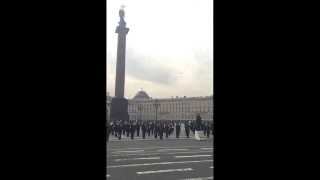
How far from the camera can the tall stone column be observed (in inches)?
1668

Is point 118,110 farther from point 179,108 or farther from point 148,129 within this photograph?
point 179,108

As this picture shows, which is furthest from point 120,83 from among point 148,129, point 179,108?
point 179,108

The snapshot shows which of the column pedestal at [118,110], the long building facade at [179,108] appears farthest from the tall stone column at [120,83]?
the long building facade at [179,108]

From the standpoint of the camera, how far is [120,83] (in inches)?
1729

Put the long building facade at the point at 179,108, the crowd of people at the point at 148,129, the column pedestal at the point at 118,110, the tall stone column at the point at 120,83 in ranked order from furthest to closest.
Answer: the long building facade at the point at 179,108, the tall stone column at the point at 120,83, the column pedestal at the point at 118,110, the crowd of people at the point at 148,129

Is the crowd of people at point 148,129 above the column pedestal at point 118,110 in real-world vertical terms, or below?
below

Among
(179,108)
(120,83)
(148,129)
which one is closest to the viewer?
(148,129)

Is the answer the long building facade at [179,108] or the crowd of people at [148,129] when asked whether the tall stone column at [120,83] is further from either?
the long building facade at [179,108]

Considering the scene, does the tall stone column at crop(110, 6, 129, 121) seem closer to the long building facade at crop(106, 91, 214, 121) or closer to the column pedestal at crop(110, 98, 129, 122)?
the column pedestal at crop(110, 98, 129, 122)

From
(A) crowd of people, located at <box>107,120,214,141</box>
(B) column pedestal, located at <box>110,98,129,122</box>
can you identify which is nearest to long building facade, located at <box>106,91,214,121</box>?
(B) column pedestal, located at <box>110,98,129,122</box>

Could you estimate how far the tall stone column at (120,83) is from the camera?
4236cm
